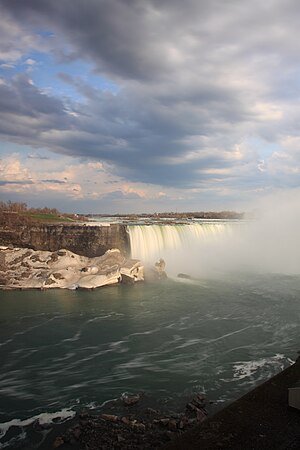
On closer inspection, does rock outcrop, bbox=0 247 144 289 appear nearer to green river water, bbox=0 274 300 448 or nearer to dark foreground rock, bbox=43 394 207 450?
green river water, bbox=0 274 300 448

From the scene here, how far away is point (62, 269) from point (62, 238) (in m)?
3.33

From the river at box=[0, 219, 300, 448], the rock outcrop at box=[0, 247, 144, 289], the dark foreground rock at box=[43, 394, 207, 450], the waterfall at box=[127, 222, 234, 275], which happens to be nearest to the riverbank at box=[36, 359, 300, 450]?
the dark foreground rock at box=[43, 394, 207, 450]

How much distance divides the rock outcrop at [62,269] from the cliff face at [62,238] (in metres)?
0.57

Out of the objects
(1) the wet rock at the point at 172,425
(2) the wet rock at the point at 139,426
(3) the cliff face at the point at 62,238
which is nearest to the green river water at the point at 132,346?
(1) the wet rock at the point at 172,425

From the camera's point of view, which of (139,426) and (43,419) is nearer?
Answer: (139,426)

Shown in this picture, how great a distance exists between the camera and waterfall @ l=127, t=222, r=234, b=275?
107 feet

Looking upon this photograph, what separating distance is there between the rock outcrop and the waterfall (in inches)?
141

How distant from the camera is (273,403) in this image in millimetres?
7109

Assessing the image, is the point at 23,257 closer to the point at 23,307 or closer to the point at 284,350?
the point at 23,307

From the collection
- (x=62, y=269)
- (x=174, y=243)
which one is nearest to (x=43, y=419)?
(x=62, y=269)

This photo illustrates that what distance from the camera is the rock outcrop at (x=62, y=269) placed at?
25.2m

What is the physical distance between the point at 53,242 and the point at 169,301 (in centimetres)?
1221

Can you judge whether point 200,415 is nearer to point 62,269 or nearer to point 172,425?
point 172,425

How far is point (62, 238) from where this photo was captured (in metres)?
29.2
